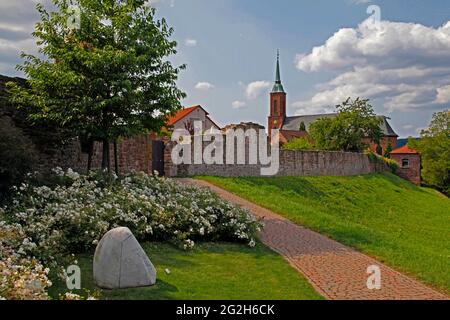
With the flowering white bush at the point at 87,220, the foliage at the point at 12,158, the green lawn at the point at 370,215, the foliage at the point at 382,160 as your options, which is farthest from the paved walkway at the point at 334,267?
the foliage at the point at 382,160

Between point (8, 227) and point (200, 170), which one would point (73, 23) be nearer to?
point (8, 227)

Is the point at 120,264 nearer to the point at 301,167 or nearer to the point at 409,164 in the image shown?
the point at 301,167

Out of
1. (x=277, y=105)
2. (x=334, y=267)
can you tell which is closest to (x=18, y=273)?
(x=334, y=267)

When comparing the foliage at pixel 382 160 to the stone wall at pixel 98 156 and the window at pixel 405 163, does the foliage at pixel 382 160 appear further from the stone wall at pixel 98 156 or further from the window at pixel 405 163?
the stone wall at pixel 98 156

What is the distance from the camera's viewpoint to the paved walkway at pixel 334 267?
301 inches

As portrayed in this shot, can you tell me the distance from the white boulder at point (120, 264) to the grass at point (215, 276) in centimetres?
13

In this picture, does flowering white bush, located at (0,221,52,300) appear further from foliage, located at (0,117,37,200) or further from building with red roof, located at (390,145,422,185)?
building with red roof, located at (390,145,422,185)

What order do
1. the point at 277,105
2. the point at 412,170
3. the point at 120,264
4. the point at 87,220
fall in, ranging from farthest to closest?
the point at 277,105, the point at 412,170, the point at 87,220, the point at 120,264

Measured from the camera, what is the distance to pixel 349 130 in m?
48.2

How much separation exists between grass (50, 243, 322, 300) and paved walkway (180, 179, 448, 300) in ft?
1.12

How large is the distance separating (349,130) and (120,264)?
144ft

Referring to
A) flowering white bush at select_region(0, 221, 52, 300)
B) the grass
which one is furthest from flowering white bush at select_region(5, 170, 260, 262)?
the grass
